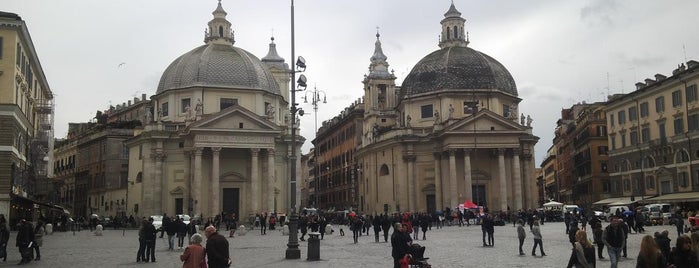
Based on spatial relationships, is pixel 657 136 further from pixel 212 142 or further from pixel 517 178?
pixel 212 142

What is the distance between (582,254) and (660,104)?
53.5 metres

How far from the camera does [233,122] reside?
61.7 metres

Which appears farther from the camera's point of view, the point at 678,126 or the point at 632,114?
the point at 632,114

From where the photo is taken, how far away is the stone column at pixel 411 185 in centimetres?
7025

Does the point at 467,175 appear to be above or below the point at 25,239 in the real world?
above

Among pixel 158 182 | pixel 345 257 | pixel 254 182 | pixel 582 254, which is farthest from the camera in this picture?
pixel 158 182

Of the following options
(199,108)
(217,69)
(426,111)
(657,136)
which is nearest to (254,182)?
(199,108)

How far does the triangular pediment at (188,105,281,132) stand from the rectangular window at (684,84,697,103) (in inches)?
1344

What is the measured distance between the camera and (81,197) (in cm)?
9300

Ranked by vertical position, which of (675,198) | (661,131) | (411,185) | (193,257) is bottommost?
(193,257)

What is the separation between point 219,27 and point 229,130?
15.0m

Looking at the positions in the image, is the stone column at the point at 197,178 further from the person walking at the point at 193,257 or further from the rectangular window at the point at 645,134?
the person walking at the point at 193,257

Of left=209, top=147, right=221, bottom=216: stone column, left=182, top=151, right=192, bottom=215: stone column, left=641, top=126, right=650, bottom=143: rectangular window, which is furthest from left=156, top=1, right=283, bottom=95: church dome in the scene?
left=641, top=126, right=650, bottom=143: rectangular window

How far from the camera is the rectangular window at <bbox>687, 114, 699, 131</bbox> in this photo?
55594 millimetres
